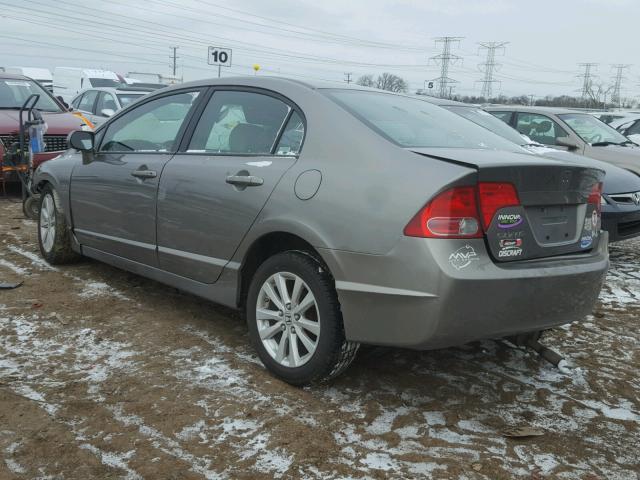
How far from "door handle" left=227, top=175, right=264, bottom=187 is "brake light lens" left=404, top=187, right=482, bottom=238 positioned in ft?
3.29

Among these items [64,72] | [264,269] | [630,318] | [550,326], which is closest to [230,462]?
[264,269]

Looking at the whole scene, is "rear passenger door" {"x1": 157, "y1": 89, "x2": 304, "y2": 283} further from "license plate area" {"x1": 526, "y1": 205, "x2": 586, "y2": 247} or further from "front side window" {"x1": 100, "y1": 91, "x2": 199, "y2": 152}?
"license plate area" {"x1": 526, "y1": 205, "x2": 586, "y2": 247}

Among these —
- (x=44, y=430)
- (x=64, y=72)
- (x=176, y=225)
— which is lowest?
(x=44, y=430)

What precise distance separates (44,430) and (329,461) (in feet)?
4.18

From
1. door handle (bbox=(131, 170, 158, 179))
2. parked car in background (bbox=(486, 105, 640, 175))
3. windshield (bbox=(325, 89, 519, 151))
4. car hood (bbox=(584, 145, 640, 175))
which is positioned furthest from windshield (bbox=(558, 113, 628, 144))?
door handle (bbox=(131, 170, 158, 179))

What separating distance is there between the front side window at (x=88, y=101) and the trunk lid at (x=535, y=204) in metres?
11.8

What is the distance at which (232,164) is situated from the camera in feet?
11.8

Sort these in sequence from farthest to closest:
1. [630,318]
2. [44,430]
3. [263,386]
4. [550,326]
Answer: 1. [630,318]
2. [263,386]
3. [550,326]
4. [44,430]

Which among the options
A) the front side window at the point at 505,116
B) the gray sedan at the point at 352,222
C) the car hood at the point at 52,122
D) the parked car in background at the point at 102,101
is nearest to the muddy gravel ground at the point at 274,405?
the gray sedan at the point at 352,222

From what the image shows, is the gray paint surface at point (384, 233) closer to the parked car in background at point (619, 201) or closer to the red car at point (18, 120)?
the parked car in background at point (619, 201)

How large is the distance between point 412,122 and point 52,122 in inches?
285

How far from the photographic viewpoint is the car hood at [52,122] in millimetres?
8515

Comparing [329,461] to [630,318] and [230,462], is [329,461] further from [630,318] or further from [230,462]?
[630,318]

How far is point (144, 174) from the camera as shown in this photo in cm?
414
